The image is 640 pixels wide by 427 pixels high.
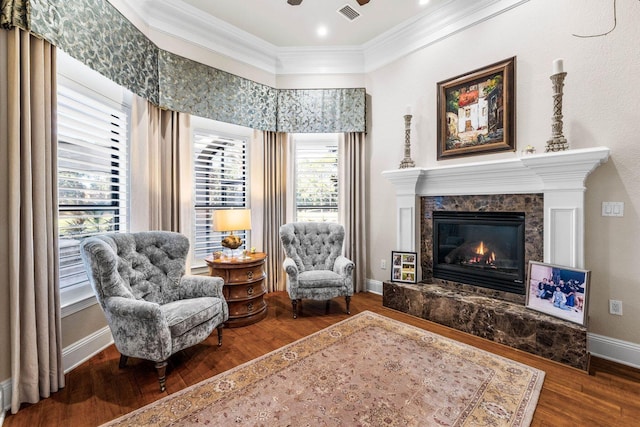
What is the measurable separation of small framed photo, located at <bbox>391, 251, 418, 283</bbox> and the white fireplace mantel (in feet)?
2.95

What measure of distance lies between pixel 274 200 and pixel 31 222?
8.79 ft

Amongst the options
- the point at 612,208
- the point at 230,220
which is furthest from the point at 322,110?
the point at 612,208

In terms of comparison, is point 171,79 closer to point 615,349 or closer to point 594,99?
point 594,99

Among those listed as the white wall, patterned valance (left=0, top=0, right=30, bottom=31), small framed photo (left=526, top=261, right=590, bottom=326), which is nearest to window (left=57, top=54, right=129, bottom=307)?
patterned valance (left=0, top=0, right=30, bottom=31)

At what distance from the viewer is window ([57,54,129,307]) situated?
2344 millimetres

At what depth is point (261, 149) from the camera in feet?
13.7

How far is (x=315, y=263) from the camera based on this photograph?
12.6ft

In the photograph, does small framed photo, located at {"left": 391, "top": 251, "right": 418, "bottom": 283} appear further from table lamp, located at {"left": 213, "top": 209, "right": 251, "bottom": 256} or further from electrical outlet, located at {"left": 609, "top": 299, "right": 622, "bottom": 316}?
table lamp, located at {"left": 213, "top": 209, "right": 251, "bottom": 256}

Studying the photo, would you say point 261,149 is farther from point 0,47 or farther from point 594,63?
point 594,63

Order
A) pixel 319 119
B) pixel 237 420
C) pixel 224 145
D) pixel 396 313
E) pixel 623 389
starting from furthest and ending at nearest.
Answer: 1. pixel 319 119
2. pixel 224 145
3. pixel 396 313
4. pixel 623 389
5. pixel 237 420

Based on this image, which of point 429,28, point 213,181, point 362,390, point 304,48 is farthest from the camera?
point 304,48

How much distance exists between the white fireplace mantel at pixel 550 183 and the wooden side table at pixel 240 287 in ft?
7.80

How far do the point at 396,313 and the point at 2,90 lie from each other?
3.93 metres

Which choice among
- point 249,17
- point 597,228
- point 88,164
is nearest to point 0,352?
point 88,164
